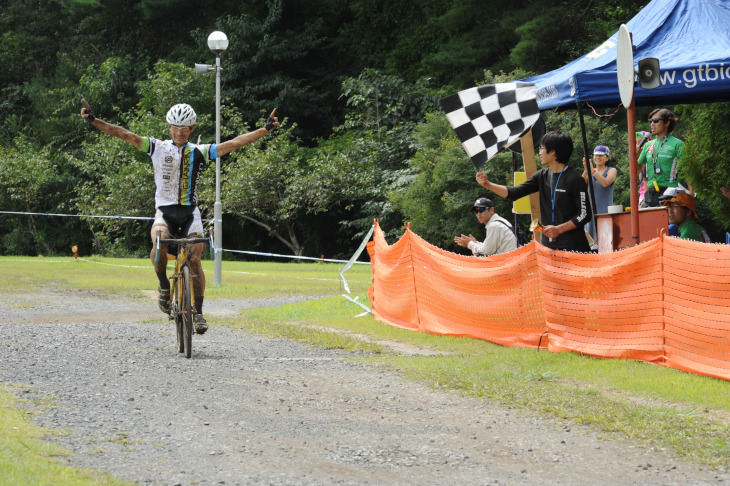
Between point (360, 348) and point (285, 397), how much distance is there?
115 inches

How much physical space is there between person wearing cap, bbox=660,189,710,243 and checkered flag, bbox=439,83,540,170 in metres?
1.73

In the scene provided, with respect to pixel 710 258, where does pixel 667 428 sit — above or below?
below

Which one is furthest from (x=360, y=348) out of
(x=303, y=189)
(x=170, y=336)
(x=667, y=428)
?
(x=303, y=189)

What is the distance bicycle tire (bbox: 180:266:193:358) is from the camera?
8586mm

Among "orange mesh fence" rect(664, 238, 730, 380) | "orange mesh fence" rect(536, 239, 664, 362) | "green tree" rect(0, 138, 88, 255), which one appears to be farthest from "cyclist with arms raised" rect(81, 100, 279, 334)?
"green tree" rect(0, 138, 88, 255)

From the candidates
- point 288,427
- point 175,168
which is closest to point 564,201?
point 175,168

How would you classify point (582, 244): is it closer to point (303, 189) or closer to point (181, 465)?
point (181, 465)

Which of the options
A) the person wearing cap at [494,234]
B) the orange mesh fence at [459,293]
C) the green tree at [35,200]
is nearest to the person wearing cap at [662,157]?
the person wearing cap at [494,234]

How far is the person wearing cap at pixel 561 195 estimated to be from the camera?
30.3 feet

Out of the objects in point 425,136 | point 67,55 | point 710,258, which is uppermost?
point 67,55

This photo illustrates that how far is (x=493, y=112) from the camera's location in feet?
35.3

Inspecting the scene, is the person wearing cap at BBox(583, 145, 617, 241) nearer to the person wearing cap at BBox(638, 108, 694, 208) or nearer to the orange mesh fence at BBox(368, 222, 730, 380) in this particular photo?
the person wearing cap at BBox(638, 108, 694, 208)

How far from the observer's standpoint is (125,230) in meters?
44.0

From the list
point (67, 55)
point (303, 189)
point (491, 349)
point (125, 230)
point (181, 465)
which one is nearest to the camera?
point (181, 465)
